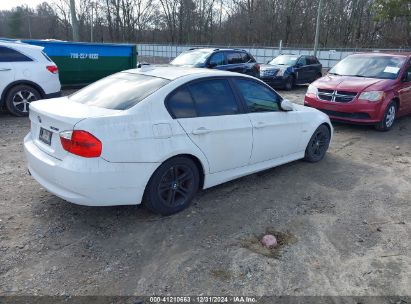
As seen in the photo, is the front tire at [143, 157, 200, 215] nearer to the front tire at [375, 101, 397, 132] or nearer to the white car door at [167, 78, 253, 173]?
the white car door at [167, 78, 253, 173]

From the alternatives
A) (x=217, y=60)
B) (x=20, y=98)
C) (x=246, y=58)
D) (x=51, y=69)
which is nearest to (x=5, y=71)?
(x=20, y=98)

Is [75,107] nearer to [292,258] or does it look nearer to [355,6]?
[292,258]

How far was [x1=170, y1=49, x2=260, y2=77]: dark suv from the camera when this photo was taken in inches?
479

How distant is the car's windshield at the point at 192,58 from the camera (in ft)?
39.9

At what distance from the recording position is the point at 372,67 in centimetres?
900

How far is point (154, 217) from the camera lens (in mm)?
4008

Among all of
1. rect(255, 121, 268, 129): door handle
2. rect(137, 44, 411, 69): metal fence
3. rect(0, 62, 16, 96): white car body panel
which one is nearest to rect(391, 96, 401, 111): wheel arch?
rect(255, 121, 268, 129): door handle

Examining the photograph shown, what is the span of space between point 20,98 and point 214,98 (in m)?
6.03

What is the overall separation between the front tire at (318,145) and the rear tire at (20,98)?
6266 mm

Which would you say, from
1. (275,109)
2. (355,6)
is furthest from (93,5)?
(275,109)

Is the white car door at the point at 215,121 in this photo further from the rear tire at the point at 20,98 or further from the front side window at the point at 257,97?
the rear tire at the point at 20,98

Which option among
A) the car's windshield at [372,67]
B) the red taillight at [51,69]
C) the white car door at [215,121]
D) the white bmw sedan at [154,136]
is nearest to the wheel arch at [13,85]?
the red taillight at [51,69]

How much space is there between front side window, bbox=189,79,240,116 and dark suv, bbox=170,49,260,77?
7.64m

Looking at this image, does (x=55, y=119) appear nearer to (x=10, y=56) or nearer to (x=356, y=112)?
(x=10, y=56)
